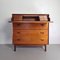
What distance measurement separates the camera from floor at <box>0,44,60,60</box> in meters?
3.24

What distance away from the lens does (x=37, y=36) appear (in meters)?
3.69

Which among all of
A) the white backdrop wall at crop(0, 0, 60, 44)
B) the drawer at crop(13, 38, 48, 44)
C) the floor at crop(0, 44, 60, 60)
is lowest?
the floor at crop(0, 44, 60, 60)

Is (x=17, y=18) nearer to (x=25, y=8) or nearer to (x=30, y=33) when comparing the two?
(x=30, y=33)

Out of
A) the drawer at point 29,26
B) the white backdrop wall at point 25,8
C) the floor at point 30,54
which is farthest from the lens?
the white backdrop wall at point 25,8

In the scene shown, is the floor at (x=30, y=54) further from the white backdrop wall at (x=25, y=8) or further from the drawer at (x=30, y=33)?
the white backdrop wall at (x=25, y=8)

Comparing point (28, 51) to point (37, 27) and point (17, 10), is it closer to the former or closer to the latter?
point (37, 27)

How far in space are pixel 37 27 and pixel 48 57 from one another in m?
0.81

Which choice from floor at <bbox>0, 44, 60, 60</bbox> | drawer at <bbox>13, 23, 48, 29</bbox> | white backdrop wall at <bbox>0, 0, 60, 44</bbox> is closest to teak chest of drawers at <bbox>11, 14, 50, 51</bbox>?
drawer at <bbox>13, 23, 48, 29</bbox>

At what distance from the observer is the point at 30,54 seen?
11.5 feet

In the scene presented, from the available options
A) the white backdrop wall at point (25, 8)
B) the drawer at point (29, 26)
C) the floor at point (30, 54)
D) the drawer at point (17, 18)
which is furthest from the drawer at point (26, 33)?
the white backdrop wall at point (25, 8)

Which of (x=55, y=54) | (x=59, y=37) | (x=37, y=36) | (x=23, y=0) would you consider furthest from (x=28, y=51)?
(x=23, y=0)

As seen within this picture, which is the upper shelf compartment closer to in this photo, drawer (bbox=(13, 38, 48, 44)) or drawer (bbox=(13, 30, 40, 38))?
drawer (bbox=(13, 30, 40, 38))

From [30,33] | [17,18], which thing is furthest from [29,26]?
[17,18]

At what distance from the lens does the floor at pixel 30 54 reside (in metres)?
3.24
